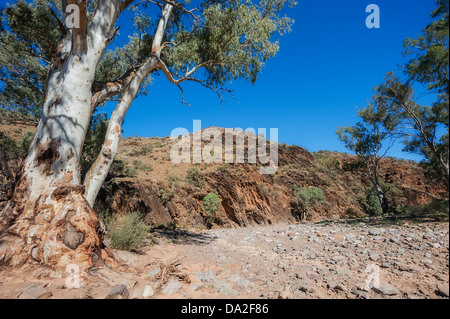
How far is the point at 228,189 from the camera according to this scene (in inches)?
750

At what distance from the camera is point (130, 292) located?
2.25 m

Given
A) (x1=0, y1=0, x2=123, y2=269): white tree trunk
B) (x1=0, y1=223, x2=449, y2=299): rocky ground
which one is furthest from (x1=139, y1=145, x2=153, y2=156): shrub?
(x1=0, y1=223, x2=449, y2=299): rocky ground

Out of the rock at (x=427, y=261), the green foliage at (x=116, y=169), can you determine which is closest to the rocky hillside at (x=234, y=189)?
the green foliage at (x=116, y=169)

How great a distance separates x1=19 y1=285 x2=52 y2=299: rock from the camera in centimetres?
188

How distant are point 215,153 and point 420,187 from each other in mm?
23352

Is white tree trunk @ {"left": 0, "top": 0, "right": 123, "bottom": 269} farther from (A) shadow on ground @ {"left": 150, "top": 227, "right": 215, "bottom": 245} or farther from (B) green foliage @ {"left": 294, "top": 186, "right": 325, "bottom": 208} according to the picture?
(B) green foliage @ {"left": 294, "top": 186, "right": 325, "bottom": 208}

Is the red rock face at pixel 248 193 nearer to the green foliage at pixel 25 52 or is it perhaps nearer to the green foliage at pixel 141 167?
the green foliage at pixel 141 167

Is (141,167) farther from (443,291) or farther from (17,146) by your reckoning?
(443,291)

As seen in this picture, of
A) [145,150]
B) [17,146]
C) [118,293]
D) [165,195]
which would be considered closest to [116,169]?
[165,195]

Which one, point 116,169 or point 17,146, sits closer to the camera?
point 17,146

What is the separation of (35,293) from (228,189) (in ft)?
56.8

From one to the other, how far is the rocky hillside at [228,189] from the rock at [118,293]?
818cm

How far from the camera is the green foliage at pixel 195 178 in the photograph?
18531 millimetres

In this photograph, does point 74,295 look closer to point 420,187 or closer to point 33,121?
point 420,187
